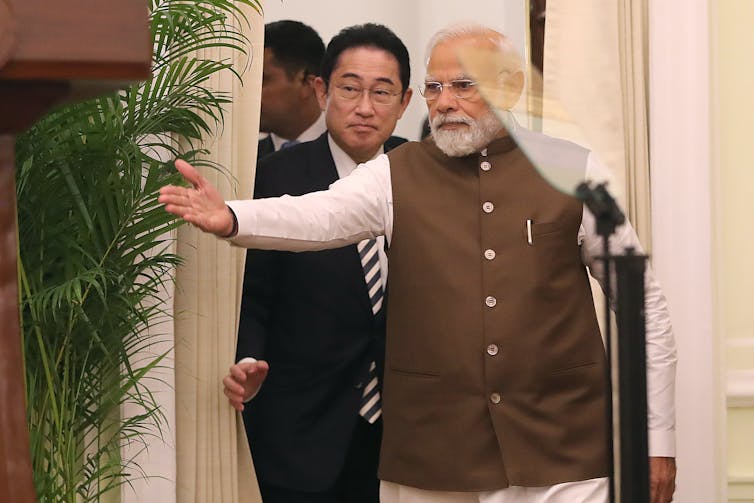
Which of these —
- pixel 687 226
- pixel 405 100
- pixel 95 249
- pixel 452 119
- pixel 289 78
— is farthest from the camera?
pixel 289 78

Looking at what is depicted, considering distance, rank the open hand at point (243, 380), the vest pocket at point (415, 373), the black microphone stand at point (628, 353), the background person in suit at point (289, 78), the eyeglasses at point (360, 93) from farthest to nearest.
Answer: the background person in suit at point (289, 78) → the eyeglasses at point (360, 93) → the open hand at point (243, 380) → the vest pocket at point (415, 373) → the black microphone stand at point (628, 353)

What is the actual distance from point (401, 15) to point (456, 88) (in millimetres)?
3517

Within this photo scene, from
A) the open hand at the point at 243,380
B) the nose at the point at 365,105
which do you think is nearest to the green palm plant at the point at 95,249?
the open hand at the point at 243,380

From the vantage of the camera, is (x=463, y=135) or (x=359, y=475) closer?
(x=463, y=135)

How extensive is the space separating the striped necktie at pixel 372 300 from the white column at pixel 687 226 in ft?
3.39

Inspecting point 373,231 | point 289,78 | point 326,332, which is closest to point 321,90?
point 289,78

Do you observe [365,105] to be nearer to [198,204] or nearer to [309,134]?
[309,134]

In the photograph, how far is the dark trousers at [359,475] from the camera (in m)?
3.50

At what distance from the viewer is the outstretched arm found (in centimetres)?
237

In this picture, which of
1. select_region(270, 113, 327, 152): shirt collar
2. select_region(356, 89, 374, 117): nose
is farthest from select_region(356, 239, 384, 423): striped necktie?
select_region(270, 113, 327, 152): shirt collar

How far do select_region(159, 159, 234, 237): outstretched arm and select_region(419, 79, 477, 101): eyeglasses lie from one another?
0.70m

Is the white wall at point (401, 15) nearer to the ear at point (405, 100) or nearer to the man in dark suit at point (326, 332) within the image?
the ear at point (405, 100)

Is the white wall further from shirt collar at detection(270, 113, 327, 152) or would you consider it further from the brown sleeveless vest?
the brown sleeveless vest

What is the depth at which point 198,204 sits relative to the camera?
245cm
